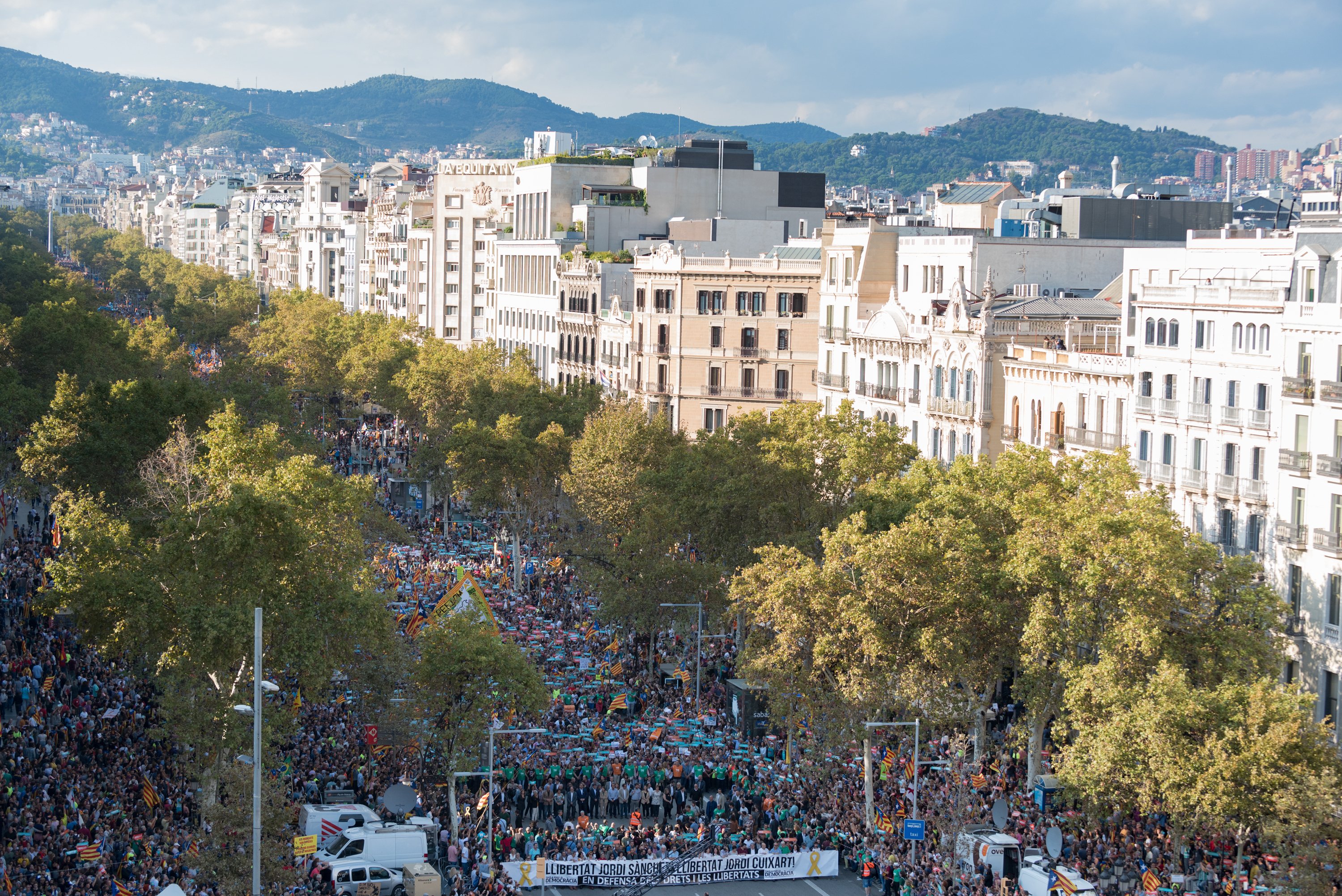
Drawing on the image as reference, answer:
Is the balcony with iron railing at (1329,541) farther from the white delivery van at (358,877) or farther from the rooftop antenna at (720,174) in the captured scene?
the rooftop antenna at (720,174)

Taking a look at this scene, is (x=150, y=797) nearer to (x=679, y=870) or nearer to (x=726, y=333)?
(x=679, y=870)

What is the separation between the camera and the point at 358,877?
142 ft

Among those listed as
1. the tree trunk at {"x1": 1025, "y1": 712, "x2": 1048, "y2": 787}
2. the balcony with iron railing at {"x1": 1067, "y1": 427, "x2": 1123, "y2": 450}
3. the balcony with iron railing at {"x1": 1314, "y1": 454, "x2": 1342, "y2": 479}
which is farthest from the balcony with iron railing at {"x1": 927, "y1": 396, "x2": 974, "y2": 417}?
the tree trunk at {"x1": 1025, "y1": 712, "x2": 1048, "y2": 787}

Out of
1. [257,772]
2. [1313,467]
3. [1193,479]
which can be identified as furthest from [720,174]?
[257,772]

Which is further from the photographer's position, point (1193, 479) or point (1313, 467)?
point (1193, 479)

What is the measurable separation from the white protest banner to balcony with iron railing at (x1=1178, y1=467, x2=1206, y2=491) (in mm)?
20742

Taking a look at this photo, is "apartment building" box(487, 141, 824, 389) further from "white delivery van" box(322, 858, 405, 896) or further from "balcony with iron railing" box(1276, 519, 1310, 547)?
"white delivery van" box(322, 858, 405, 896)

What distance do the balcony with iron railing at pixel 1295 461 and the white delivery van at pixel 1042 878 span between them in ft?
55.5

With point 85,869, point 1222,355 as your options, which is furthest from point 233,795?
point 1222,355

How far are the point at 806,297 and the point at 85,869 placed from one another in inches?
2543

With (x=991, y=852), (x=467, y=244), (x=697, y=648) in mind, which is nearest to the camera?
(x=991, y=852)

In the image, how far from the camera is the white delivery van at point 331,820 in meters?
45.0

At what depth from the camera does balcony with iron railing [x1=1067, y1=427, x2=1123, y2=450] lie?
214ft

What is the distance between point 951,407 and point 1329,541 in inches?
1011
